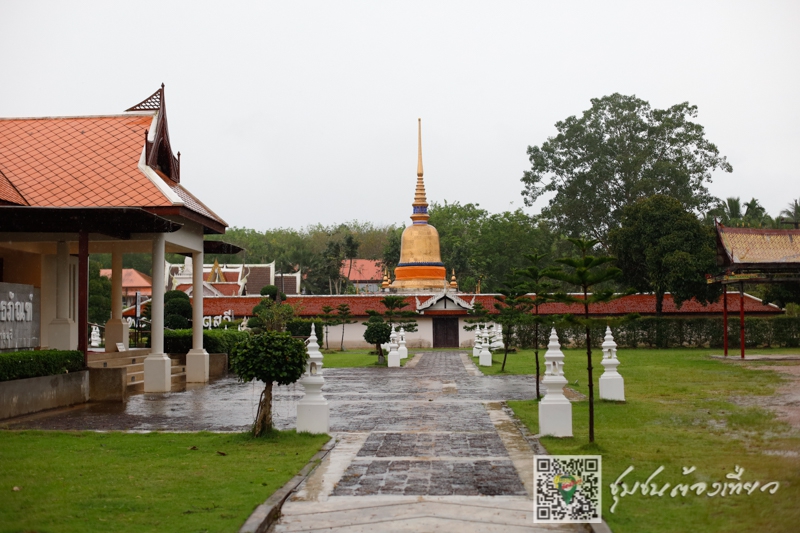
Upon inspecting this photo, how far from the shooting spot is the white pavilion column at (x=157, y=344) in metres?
18.7

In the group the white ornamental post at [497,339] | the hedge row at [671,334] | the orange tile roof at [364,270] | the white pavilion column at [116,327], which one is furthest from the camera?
the orange tile roof at [364,270]

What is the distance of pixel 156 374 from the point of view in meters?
18.7

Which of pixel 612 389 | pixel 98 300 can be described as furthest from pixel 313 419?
pixel 98 300

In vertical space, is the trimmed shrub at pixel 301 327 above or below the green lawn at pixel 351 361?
above

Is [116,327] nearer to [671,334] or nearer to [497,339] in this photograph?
[497,339]

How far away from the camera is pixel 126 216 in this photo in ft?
52.9

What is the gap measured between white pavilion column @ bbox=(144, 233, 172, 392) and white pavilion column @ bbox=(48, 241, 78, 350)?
227 centimetres

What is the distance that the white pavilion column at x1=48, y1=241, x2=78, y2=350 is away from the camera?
1947 centimetres

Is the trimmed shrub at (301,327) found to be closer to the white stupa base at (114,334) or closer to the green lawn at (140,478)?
the white stupa base at (114,334)

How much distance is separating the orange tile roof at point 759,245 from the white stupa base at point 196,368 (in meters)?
18.6

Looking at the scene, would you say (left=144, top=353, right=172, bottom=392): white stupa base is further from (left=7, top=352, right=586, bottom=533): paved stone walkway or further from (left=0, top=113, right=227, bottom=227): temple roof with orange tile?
(left=0, top=113, right=227, bottom=227): temple roof with orange tile

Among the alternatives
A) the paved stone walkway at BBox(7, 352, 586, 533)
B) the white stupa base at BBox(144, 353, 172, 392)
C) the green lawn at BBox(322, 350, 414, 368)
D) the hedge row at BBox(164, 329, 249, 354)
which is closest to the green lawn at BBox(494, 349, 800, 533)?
the paved stone walkway at BBox(7, 352, 586, 533)

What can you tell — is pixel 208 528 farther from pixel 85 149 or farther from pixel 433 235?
pixel 433 235

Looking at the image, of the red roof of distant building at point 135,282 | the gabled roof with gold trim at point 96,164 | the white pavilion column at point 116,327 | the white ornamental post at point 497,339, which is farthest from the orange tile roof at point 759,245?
the red roof of distant building at point 135,282
